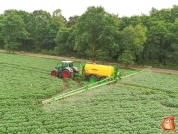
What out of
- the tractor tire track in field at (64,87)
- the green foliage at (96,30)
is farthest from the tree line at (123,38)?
the tractor tire track in field at (64,87)

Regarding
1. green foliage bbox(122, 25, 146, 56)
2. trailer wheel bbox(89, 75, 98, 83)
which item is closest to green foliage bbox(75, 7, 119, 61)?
green foliage bbox(122, 25, 146, 56)

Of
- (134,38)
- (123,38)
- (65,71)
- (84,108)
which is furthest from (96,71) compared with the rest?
(123,38)

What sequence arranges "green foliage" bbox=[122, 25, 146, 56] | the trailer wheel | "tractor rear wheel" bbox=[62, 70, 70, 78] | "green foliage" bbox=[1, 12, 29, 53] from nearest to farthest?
the trailer wheel, "tractor rear wheel" bbox=[62, 70, 70, 78], "green foliage" bbox=[122, 25, 146, 56], "green foliage" bbox=[1, 12, 29, 53]

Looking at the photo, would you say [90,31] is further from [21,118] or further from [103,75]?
[21,118]

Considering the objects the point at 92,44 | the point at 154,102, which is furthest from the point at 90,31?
the point at 154,102

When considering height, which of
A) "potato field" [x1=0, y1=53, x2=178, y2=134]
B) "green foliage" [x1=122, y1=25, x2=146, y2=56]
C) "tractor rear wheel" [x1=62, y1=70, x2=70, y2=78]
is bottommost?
"potato field" [x1=0, y1=53, x2=178, y2=134]

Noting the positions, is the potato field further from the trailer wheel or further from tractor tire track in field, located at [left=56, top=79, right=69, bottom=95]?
the trailer wheel

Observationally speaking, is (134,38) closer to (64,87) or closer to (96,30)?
(96,30)
